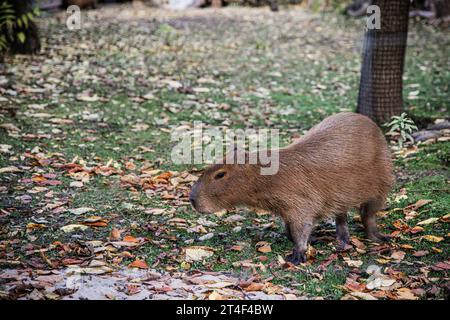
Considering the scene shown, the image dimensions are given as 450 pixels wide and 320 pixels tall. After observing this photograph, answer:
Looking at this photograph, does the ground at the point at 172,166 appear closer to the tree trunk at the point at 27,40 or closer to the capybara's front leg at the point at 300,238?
the capybara's front leg at the point at 300,238

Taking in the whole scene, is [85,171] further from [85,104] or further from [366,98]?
[366,98]

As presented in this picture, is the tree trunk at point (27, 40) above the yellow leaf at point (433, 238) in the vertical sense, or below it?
above

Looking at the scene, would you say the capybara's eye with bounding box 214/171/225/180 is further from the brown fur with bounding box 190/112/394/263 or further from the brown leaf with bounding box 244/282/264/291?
the brown leaf with bounding box 244/282/264/291

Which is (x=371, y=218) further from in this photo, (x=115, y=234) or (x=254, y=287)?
(x=115, y=234)

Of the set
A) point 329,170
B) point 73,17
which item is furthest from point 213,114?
point 73,17

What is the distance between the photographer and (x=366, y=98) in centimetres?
751

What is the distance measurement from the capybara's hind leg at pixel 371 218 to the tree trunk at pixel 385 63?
2.75 m

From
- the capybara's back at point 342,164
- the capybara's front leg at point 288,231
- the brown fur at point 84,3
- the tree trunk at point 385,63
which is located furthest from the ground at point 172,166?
the brown fur at point 84,3

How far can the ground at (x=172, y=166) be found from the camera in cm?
422

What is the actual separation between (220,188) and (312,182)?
67 cm

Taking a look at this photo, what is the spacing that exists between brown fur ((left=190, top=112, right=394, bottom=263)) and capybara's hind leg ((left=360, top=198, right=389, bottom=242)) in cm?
1

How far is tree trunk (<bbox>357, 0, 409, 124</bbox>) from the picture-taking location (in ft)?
23.6

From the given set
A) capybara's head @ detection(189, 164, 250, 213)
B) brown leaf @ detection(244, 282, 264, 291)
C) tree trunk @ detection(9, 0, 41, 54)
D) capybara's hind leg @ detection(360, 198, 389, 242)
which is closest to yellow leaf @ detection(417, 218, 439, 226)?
capybara's hind leg @ detection(360, 198, 389, 242)

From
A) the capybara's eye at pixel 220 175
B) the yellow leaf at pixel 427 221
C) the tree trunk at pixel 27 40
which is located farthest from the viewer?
the tree trunk at pixel 27 40
